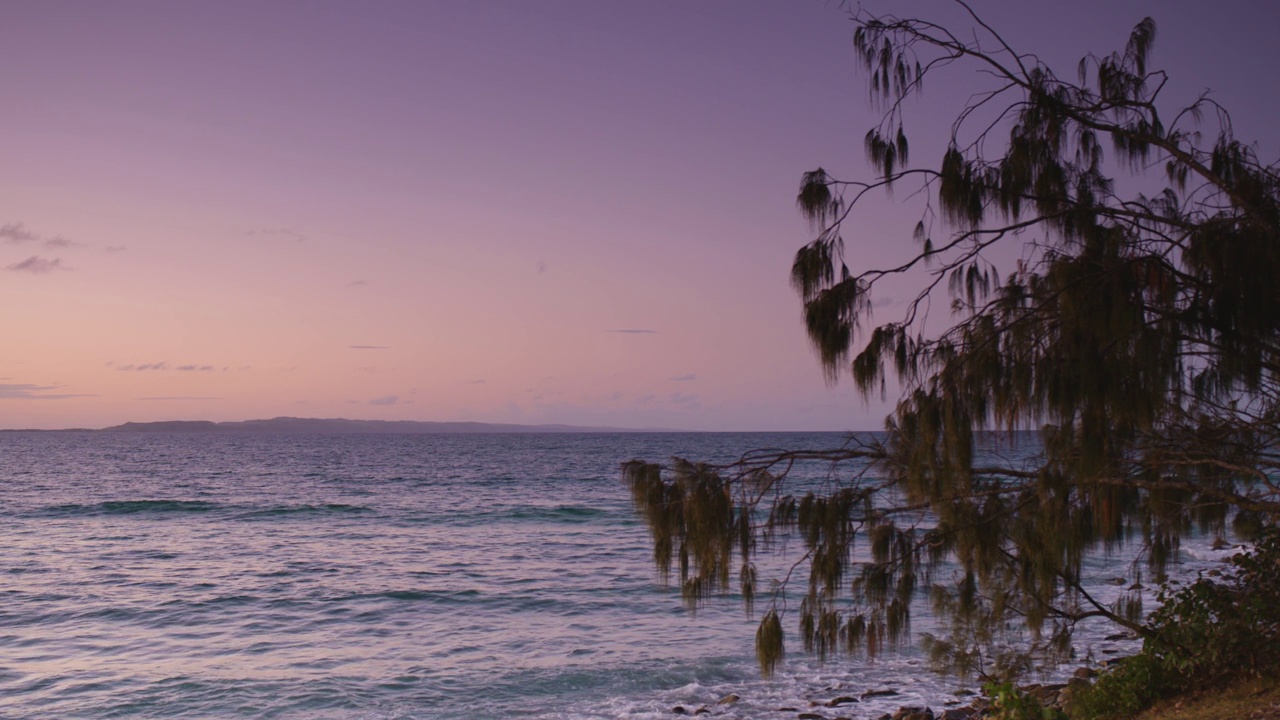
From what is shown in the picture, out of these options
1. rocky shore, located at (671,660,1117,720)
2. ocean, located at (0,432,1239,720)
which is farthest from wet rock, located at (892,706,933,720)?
ocean, located at (0,432,1239,720)

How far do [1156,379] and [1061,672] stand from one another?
8576 mm

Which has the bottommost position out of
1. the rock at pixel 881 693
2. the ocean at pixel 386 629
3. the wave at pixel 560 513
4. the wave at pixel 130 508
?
the wave at pixel 130 508

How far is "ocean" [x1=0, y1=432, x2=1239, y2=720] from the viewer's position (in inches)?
462

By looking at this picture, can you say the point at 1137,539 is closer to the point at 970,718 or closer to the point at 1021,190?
the point at 970,718

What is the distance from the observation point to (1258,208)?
205 inches

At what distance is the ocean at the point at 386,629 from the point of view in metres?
11.7

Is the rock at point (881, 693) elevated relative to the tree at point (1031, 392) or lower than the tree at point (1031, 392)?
lower

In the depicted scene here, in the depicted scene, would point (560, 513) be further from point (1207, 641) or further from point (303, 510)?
point (1207, 641)

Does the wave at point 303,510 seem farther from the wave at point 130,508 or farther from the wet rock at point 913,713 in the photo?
the wet rock at point 913,713

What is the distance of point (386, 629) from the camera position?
15.9 meters

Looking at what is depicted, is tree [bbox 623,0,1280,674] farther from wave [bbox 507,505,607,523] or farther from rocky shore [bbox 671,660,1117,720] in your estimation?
wave [bbox 507,505,607,523]

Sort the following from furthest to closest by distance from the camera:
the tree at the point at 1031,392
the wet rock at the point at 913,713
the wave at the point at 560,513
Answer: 1. the wave at the point at 560,513
2. the wet rock at the point at 913,713
3. the tree at the point at 1031,392

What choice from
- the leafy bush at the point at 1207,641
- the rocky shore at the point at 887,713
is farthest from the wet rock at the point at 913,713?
the leafy bush at the point at 1207,641

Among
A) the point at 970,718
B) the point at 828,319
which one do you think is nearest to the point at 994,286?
the point at 828,319
